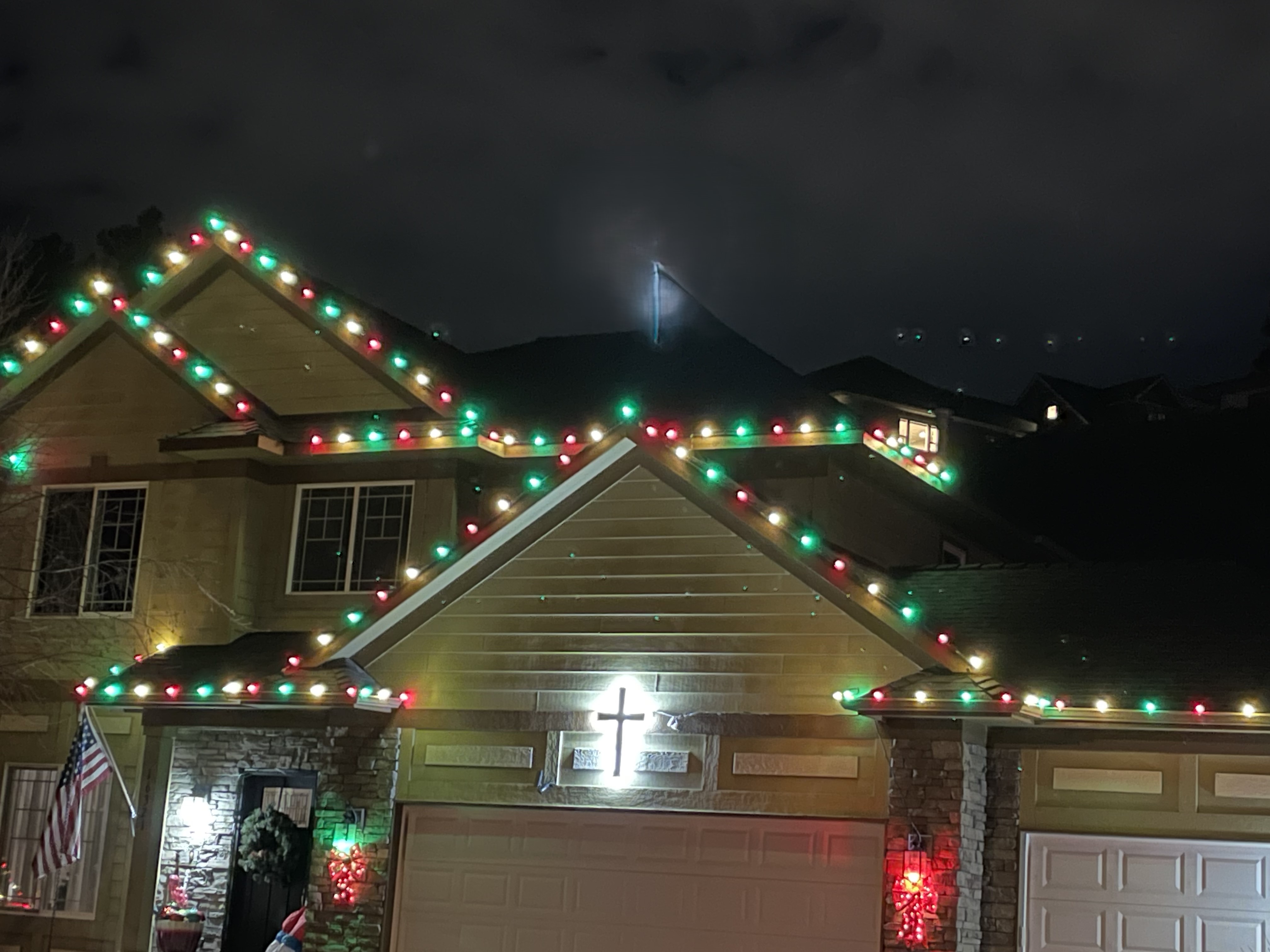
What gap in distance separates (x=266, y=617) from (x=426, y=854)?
3.84 m

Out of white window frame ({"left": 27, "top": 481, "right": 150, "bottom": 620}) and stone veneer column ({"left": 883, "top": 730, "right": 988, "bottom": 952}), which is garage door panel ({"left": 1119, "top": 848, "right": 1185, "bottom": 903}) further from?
white window frame ({"left": 27, "top": 481, "right": 150, "bottom": 620})

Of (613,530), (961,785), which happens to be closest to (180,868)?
(613,530)

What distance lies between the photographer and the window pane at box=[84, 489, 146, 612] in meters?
17.8

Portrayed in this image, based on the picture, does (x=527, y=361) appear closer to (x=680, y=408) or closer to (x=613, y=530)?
(x=680, y=408)

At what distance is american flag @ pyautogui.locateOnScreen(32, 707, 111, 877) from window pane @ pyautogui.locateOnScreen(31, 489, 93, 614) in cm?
277

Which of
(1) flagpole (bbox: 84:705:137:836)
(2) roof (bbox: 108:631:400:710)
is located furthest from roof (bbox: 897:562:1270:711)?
(1) flagpole (bbox: 84:705:137:836)

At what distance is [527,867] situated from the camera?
14.4m

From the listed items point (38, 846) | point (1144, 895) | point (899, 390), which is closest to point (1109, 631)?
point (1144, 895)

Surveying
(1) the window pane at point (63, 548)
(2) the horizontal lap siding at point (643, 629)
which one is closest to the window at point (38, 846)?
(1) the window pane at point (63, 548)

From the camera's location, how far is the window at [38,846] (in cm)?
1678

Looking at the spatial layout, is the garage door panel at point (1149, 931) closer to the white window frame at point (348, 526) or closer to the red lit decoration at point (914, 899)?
the red lit decoration at point (914, 899)

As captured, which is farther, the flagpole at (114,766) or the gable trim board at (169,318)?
the gable trim board at (169,318)

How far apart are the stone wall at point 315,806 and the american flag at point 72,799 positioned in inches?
44.0

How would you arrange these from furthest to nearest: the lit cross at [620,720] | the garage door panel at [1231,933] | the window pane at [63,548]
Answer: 1. the window pane at [63,548]
2. the lit cross at [620,720]
3. the garage door panel at [1231,933]
